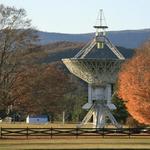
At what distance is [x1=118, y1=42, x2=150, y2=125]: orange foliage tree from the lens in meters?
66.7

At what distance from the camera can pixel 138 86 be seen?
6788 centimetres

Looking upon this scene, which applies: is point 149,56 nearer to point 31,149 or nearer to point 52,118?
point 31,149

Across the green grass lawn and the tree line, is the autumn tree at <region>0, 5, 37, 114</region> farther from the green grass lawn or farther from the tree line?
the green grass lawn

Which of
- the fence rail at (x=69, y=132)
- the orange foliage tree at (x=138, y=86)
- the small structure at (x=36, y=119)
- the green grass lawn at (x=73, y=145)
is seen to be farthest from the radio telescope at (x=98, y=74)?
the small structure at (x=36, y=119)

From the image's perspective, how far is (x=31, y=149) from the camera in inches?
1667

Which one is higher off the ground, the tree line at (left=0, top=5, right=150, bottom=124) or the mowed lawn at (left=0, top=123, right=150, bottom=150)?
the tree line at (left=0, top=5, right=150, bottom=124)

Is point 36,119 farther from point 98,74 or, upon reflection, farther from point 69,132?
point 69,132

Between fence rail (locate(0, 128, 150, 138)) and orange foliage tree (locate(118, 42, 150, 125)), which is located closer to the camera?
fence rail (locate(0, 128, 150, 138))

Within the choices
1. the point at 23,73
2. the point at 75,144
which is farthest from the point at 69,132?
the point at 75,144

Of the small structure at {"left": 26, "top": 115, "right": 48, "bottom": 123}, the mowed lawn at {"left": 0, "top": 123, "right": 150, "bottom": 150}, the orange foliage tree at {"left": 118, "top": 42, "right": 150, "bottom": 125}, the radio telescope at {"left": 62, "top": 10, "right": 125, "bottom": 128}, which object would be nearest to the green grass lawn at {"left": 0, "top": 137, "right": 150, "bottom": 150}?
the mowed lawn at {"left": 0, "top": 123, "right": 150, "bottom": 150}

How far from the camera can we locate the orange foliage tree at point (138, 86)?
219ft

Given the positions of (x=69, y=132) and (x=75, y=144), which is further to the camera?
(x=69, y=132)

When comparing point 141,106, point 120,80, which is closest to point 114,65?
point 120,80

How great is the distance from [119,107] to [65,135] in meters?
48.0
